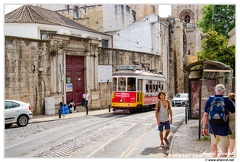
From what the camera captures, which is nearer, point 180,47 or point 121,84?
point 121,84

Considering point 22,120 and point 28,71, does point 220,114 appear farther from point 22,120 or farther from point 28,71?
point 28,71

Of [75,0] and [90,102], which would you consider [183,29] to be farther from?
[75,0]

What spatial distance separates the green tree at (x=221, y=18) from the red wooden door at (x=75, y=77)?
29.4 feet

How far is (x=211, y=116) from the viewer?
7.52 meters

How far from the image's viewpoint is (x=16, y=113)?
566 inches

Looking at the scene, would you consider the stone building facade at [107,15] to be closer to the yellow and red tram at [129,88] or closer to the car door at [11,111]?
the yellow and red tram at [129,88]

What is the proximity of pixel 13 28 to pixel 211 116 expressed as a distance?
61.3 feet

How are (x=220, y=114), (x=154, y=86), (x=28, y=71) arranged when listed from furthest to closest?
(x=154, y=86)
(x=28, y=71)
(x=220, y=114)

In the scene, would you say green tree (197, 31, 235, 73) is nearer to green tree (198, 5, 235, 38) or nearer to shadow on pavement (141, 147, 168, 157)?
green tree (198, 5, 235, 38)

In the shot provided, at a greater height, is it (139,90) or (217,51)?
(217,51)

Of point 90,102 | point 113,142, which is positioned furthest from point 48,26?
point 113,142

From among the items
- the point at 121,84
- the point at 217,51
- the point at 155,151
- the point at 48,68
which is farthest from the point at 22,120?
the point at 217,51

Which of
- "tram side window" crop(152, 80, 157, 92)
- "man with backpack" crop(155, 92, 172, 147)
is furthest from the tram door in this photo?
"man with backpack" crop(155, 92, 172, 147)

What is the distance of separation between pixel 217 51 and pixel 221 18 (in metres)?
5.07
